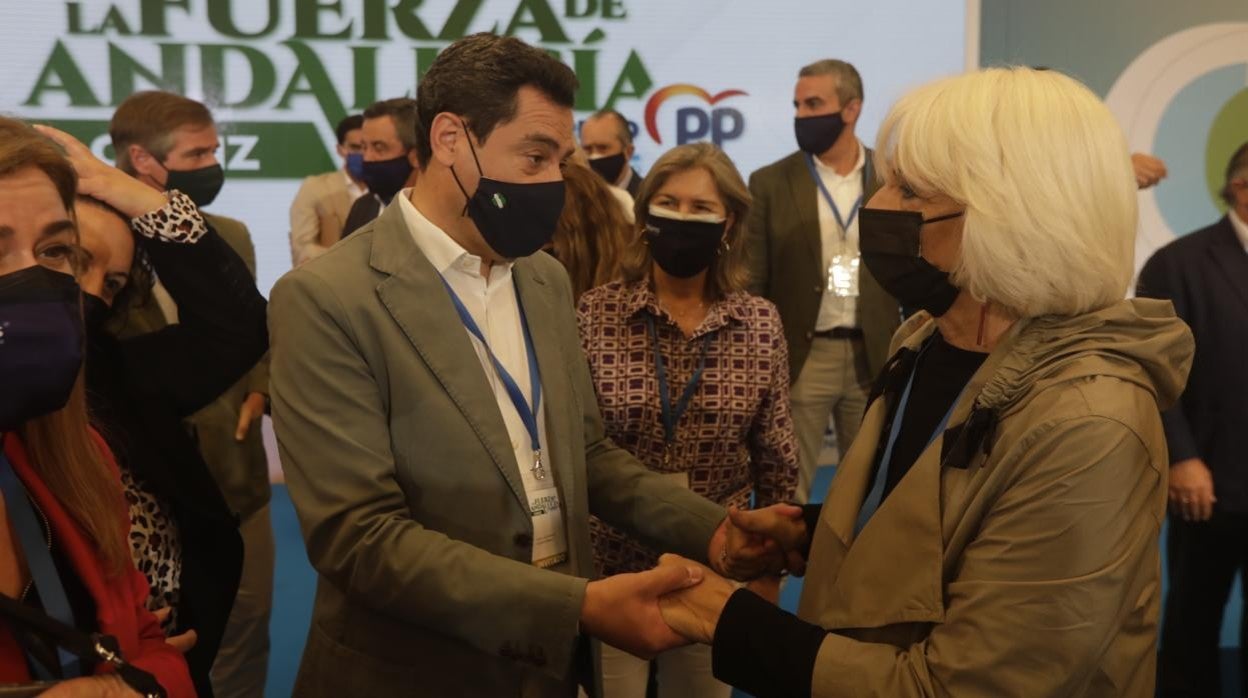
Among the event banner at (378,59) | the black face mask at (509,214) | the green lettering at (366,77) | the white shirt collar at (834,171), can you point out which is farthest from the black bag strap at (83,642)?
the green lettering at (366,77)

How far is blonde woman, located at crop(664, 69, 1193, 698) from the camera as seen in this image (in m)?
1.57

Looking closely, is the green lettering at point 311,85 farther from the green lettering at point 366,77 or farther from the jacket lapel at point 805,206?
the jacket lapel at point 805,206

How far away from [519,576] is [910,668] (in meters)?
0.63

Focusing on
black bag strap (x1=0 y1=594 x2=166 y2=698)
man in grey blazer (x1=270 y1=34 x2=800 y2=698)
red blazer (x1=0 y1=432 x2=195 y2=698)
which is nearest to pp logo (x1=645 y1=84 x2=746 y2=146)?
man in grey blazer (x1=270 y1=34 x2=800 y2=698)

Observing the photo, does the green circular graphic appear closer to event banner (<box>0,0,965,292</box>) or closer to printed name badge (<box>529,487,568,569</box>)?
event banner (<box>0,0,965,292</box>)

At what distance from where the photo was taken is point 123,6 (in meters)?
6.63

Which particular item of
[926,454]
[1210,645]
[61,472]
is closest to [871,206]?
[926,454]

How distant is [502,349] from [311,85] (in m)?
5.28

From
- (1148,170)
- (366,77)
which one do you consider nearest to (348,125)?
(366,77)

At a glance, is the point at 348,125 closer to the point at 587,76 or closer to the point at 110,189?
the point at 587,76

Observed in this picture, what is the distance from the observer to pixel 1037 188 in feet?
5.48

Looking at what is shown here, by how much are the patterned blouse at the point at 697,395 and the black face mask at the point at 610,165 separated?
8.91ft

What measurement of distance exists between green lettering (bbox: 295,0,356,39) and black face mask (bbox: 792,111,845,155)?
305 cm

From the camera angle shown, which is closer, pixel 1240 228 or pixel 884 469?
pixel 884 469
